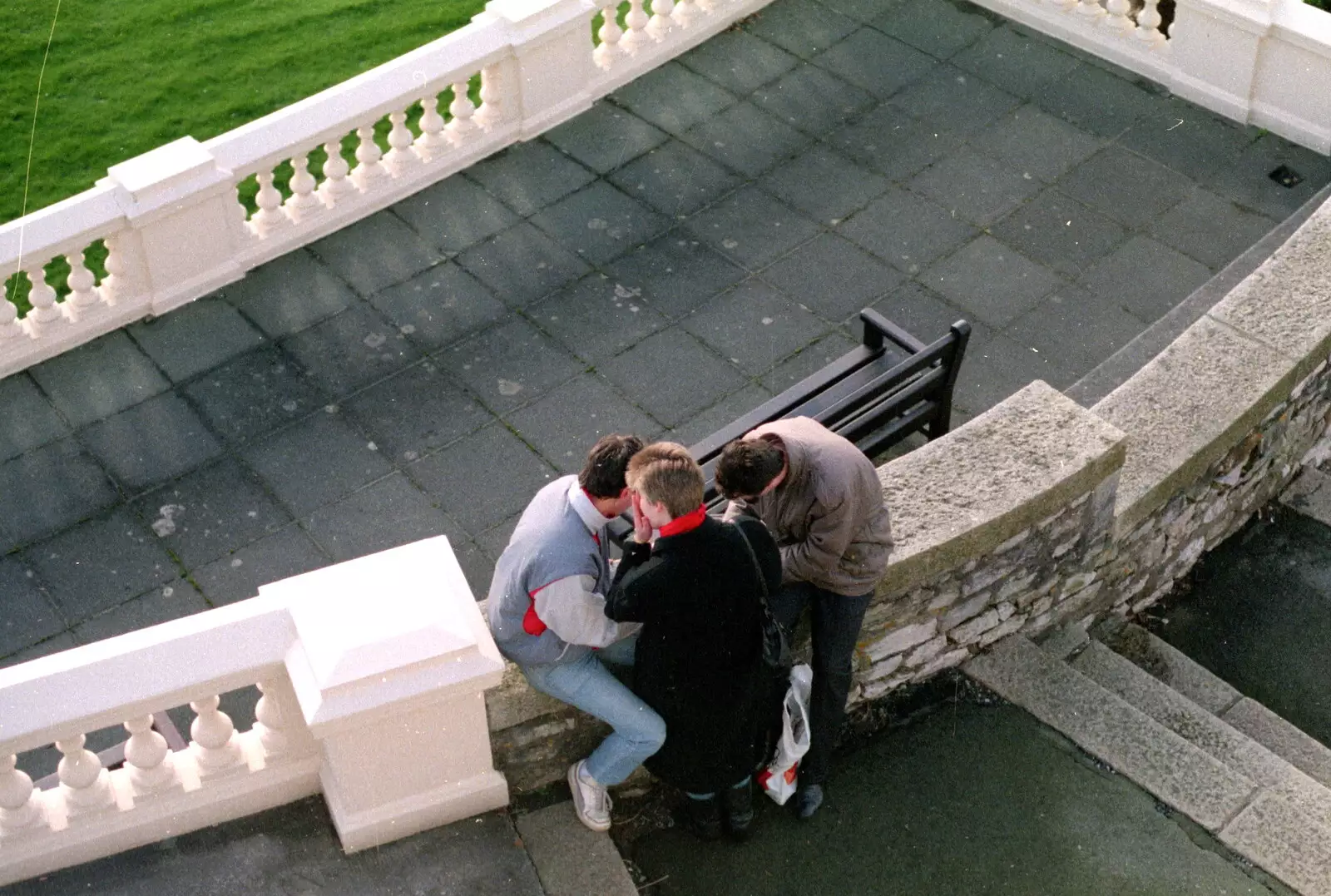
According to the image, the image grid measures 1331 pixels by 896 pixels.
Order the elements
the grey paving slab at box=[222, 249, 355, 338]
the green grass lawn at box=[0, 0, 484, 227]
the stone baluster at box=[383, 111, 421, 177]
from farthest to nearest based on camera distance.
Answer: the green grass lawn at box=[0, 0, 484, 227] → the stone baluster at box=[383, 111, 421, 177] → the grey paving slab at box=[222, 249, 355, 338]

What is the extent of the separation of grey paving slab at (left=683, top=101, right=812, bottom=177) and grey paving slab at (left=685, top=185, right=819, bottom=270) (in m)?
0.28

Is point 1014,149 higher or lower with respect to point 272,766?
lower

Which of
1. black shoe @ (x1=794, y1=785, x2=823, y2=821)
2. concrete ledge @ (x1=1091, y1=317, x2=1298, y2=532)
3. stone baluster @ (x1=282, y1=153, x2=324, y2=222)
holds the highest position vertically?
concrete ledge @ (x1=1091, y1=317, x2=1298, y2=532)

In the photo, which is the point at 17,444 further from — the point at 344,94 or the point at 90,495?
the point at 344,94

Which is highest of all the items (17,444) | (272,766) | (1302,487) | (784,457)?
(784,457)

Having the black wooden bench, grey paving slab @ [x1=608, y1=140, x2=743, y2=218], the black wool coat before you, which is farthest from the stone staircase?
grey paving slab @ [x1=608, y1=140, x2=743, y2=218]

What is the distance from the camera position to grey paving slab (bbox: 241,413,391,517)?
8.05 metres

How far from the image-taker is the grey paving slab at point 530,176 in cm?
973

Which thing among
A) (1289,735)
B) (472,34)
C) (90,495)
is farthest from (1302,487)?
(90,495)

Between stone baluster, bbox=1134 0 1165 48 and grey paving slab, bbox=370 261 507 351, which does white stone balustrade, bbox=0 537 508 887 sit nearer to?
grey paving slab, bbox=370 261 507 351

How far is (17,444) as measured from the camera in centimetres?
841

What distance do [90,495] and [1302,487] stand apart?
18.9 feet

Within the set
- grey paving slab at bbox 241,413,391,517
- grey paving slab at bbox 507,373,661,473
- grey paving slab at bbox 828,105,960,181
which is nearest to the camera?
grey paving slab at bbox 241,413,391,517

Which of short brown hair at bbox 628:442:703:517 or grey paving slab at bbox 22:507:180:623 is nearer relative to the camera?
short brown hair at bbox 628:442:703:517
